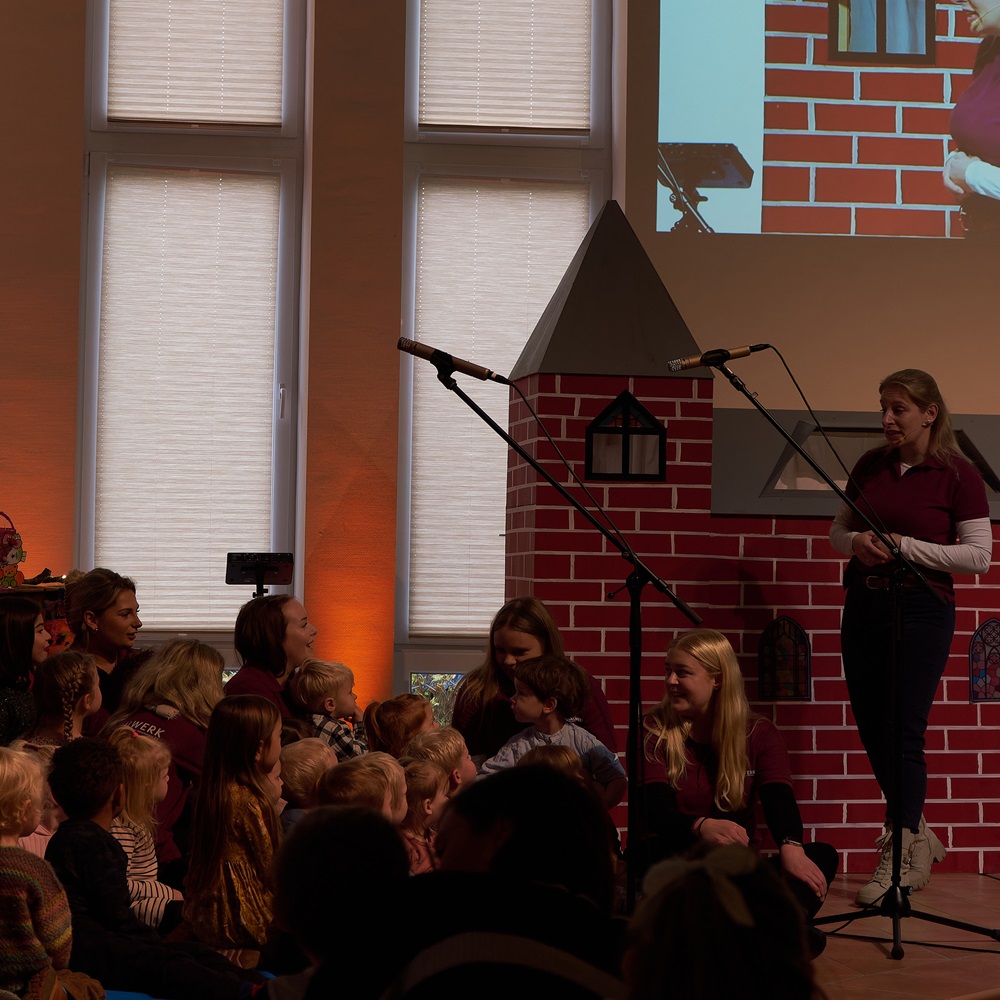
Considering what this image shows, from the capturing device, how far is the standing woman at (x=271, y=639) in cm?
428

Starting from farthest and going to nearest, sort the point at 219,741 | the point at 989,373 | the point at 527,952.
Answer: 1. the point at 989,373
2. the point at 219,741
3. the point at 527,952

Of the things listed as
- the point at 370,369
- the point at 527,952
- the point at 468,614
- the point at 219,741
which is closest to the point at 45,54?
the point at 370,369

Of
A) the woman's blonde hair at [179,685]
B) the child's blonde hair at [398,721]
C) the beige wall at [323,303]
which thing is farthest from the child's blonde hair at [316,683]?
the beige wall at [323,303]

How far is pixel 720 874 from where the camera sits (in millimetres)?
1157

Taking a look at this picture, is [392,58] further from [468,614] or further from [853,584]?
[853,584]

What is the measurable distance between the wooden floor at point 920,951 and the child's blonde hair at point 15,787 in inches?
65.7

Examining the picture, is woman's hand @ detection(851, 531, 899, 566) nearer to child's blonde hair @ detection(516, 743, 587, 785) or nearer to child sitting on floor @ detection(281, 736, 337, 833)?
child's blonde hair @ detection(516, 743, 587, 785)

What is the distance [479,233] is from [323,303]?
0.97 meters

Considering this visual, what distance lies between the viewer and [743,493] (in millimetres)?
4652

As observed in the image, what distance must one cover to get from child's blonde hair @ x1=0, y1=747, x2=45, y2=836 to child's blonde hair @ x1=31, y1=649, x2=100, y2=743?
861 millimetres

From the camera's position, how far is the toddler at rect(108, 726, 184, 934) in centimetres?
338

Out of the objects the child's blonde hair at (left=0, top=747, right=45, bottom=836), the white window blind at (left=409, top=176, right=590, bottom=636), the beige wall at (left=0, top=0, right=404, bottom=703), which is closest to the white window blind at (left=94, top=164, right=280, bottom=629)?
the beige wall at (left=0, top=0, right=404, bottom=703)

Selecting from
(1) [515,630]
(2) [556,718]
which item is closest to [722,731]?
(2) [556,718]

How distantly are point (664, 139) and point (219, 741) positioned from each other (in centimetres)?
408
